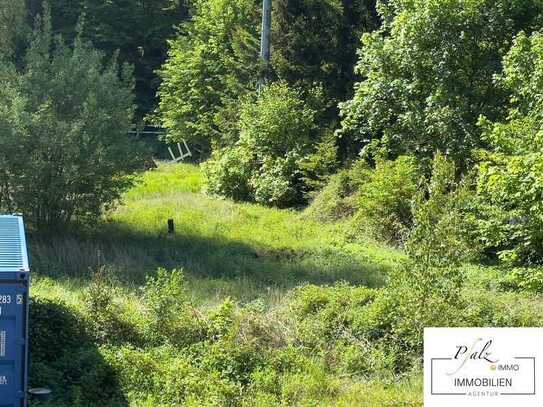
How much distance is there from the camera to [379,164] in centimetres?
2419

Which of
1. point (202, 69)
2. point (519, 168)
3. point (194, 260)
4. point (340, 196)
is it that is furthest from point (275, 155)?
point (202, 69)

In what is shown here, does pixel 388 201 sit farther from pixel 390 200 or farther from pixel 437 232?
pixel 437 232

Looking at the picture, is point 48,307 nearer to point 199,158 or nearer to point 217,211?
Result: point 217,211

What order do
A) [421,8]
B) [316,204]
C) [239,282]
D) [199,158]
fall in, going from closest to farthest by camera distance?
[239,282] < [421,8] < [316,204] < [199,158]

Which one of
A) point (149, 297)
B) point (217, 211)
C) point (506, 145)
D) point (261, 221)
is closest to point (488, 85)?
point (506, 145)

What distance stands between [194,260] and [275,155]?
12075mm

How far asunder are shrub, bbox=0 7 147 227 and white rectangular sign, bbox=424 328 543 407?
560 inches

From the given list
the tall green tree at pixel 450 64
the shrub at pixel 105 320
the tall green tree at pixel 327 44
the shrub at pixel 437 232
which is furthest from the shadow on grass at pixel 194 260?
the tall green tree at pixel 327 44

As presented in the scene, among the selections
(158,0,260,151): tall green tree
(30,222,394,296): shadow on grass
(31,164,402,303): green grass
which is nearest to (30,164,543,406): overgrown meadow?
(31,164,402,303): green grass

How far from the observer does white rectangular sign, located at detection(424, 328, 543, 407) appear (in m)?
7.99

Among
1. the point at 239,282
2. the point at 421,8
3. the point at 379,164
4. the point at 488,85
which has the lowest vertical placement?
the point at 239,282

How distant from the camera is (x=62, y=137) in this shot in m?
20.5

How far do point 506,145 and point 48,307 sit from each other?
390 inches

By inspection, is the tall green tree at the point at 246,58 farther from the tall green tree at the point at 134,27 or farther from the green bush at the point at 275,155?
the tall green tree at the point at 134,27
